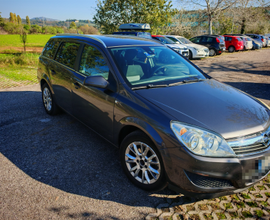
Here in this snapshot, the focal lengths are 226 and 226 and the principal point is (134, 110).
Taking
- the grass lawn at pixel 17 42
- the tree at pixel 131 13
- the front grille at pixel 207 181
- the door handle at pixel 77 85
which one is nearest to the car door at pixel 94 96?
the door handle at pixel 77 85

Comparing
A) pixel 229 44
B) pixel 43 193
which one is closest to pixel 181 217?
pixel 43 193

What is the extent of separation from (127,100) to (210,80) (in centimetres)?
159

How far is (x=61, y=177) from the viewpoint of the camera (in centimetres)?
315

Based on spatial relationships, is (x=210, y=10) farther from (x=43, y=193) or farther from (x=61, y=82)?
(x=43, y=193)

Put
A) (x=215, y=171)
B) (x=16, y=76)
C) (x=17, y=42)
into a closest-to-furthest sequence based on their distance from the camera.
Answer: (x=215, y=171) → (x=16, y=76) → (x=17, y=42)

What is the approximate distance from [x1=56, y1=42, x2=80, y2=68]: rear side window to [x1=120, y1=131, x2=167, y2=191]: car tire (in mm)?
2030

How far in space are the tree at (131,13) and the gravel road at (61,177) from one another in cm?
1921

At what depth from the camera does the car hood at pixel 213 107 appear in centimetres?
238

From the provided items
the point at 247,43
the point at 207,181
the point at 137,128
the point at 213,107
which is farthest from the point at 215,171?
the point at 247,43

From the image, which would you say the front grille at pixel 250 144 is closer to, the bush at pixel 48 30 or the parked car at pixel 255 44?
the parked car at pixel 255 44

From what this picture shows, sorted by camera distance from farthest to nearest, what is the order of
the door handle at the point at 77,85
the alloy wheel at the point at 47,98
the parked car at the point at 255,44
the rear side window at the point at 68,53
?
1. the parked car at the point at 255,44
2. the alloy wheel at the point at 47,98
3. the rear side window at the point at 68,53
4. the door handle at the point at 77,85

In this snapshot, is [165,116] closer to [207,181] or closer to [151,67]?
[207,181]

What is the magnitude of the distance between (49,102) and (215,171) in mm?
4280

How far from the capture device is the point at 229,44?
74.5 feet
